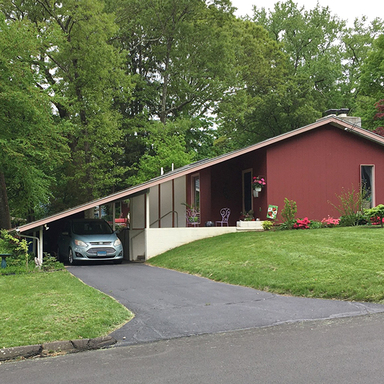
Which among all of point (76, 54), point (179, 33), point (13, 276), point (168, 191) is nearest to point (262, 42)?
point (179, 33)

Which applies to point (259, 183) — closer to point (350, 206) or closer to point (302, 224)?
point (302, 224)

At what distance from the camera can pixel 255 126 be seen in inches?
1640

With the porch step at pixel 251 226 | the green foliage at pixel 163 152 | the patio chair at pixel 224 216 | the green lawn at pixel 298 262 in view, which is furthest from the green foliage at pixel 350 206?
the green foliage at pixel 163 152

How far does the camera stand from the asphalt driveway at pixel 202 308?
7.00 metres

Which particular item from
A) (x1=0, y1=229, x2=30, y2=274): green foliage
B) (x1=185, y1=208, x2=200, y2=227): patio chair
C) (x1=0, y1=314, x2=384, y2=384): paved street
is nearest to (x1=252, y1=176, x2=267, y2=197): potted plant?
(x1=185, y1=208, x2=200, y2=227): patio chair

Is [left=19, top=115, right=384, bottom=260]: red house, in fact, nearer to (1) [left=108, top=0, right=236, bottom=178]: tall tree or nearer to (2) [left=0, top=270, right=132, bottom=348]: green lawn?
(2) [left=0, top=270, right=132, bottom=348]: green lawn

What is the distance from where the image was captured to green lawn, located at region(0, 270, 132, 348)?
6539 mm

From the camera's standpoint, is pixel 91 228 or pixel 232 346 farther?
pixel 91 228

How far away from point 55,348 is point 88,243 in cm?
1077

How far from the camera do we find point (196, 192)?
2212cm

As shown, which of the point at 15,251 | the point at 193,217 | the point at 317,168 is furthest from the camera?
the point at 193,217

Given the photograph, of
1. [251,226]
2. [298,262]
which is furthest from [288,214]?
[298,262]

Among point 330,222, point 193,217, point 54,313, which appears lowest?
point 54,313

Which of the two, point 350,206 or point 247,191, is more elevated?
point 247,191
